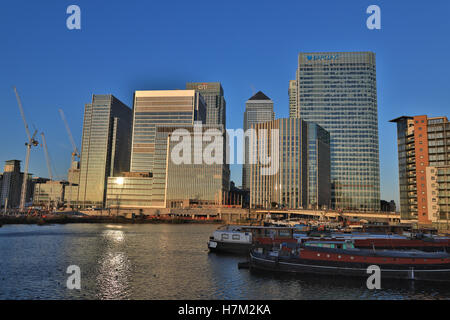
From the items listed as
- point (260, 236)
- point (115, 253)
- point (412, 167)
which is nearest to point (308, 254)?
point (260, 236)

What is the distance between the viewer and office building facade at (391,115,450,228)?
138 metres

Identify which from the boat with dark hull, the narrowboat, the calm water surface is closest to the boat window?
the narrowboat

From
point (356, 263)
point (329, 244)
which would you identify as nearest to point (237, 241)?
point (329, 244)

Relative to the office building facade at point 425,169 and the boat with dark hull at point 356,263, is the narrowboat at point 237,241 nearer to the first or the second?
the boat with dark hull at point 356,263

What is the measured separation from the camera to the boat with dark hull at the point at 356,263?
49125mm

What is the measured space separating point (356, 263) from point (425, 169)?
4834 inches

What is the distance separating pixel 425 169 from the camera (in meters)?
151

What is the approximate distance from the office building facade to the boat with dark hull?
104m

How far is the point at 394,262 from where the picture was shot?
50.5 m
